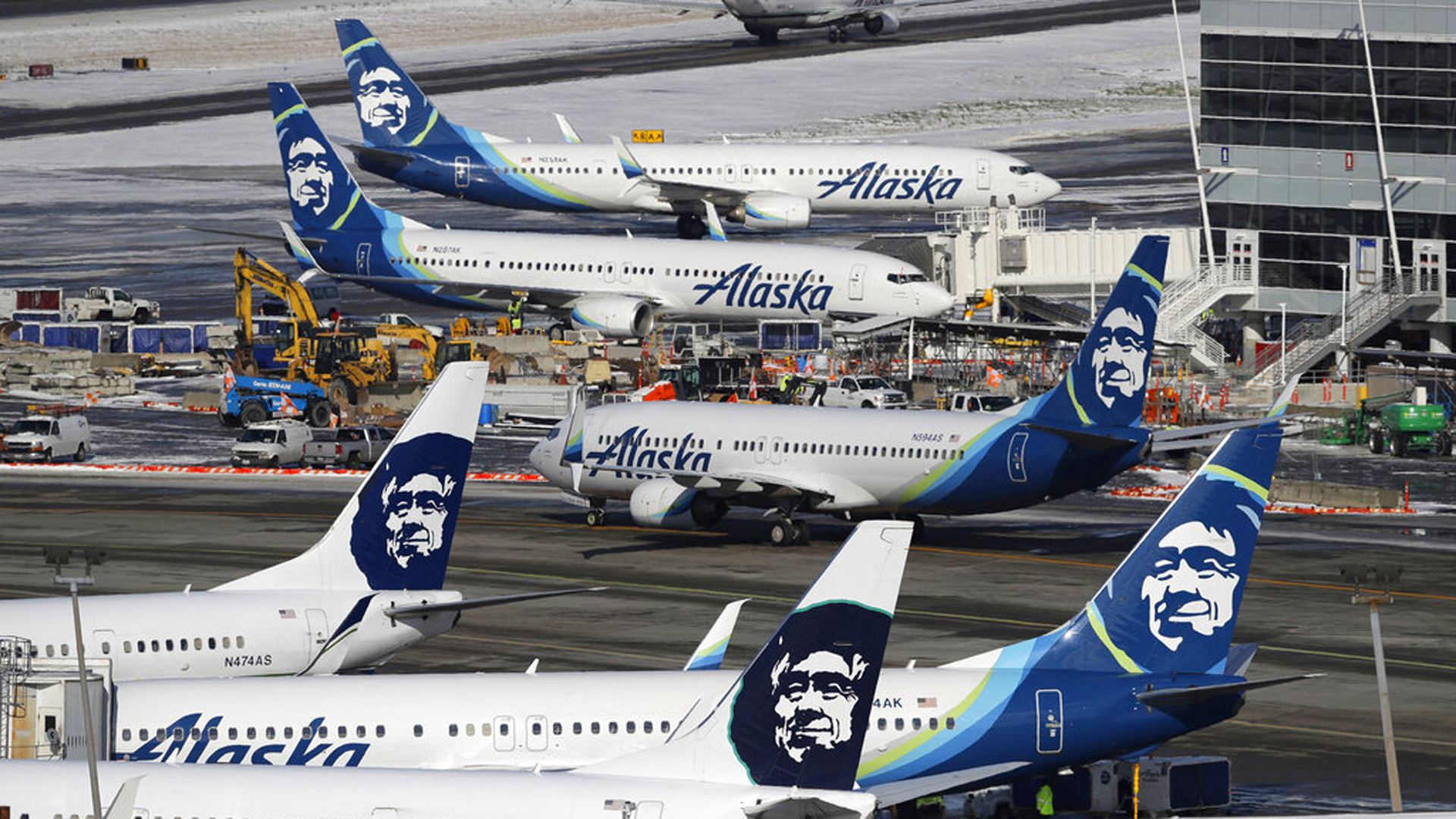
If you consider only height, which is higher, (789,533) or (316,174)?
(316,174)

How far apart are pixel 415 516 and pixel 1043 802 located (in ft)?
37.1

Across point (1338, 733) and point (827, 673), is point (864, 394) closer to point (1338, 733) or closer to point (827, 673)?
point (1338, 733)

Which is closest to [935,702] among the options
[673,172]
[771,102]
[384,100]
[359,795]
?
[359,795]

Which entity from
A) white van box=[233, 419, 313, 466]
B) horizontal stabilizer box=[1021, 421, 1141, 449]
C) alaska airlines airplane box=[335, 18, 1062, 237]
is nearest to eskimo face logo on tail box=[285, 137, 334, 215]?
white van box=[233, 419, 313, 466]

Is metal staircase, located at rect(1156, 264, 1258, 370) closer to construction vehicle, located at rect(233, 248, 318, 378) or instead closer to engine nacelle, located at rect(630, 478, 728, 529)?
construction vehicle, located at rect(233, 248, 318, 378)

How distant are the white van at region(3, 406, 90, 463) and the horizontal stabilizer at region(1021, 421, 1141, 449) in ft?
129

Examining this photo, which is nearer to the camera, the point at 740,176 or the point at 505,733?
→ the point at 505,733

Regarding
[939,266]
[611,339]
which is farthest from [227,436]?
[939,266]

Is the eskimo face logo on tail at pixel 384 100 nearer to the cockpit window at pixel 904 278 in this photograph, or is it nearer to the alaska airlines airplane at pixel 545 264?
the alaska airlines airplane at pixel 545 264

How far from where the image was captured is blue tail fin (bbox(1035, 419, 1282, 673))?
31.9 meters

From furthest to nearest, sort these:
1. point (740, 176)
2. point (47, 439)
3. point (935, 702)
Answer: point (740, 176)
point (47, 439)
point (935, 702)

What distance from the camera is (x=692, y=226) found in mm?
121438

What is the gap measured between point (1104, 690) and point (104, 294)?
8105cm

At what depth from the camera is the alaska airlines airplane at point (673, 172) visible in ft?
391
